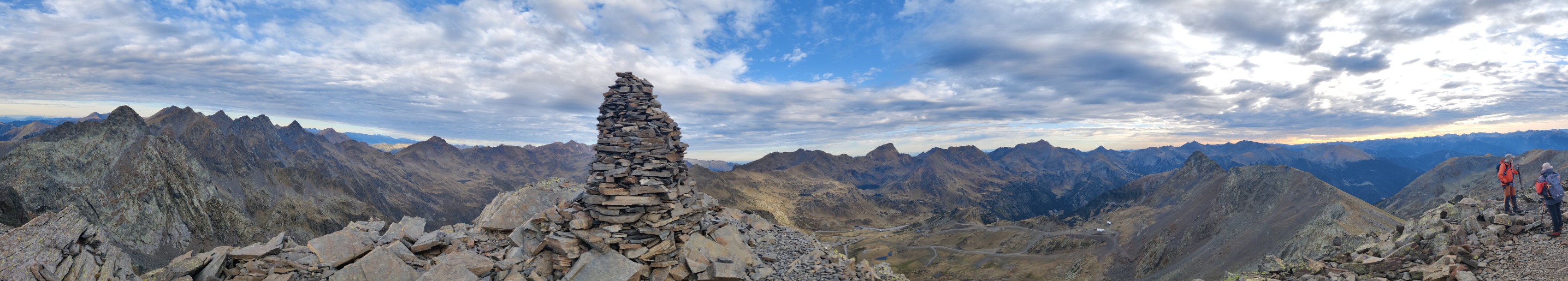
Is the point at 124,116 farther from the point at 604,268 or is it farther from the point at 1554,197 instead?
the point at 1554,197

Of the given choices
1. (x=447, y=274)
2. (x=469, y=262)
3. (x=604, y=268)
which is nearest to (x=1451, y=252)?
(x=604, y=268)

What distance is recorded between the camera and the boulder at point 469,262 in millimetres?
16766

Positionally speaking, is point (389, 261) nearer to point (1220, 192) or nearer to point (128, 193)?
point (128, 193)

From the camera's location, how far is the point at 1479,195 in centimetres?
14162

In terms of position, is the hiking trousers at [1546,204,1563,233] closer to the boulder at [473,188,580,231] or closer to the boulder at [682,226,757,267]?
the boulder at [682,226,757,267]

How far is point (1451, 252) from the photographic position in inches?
675

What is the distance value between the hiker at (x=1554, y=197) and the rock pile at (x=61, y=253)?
40660 mm

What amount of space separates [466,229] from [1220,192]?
8369 inches

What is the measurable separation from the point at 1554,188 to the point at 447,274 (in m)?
34.8

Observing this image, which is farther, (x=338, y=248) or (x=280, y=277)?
(x=338, y=248)

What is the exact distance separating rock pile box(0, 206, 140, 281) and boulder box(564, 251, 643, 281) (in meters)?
11.2

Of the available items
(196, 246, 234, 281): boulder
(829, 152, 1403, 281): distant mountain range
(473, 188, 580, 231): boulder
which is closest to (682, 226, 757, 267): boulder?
(473, 188, 580, 231): boulder

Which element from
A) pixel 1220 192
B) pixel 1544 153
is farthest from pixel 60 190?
pixel 1544 153

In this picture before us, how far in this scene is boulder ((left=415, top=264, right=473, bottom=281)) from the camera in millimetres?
16000
